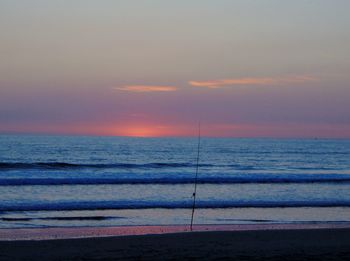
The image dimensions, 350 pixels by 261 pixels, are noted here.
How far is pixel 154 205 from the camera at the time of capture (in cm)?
1922

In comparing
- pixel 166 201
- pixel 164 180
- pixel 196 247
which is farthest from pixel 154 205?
pixel 164 180

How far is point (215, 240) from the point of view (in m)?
12.1

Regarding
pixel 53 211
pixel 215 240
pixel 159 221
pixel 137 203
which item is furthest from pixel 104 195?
pixel 215 240

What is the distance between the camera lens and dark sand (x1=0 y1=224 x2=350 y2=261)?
33.6 feet

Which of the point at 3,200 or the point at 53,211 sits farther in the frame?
the point at 3,200

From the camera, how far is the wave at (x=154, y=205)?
1836cm

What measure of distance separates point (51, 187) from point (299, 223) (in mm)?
13003

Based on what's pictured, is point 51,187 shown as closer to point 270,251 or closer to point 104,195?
→ point 104,195

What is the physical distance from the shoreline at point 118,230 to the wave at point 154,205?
155 inches

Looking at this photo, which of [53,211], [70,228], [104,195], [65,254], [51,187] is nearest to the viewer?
[65,254]

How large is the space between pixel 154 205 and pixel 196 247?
8.12 m

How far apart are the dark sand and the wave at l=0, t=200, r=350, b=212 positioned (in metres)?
6.12

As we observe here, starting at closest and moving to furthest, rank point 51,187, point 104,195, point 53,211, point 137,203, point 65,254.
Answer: point 65,254
point 53,211
point 137,203
point 104,195
point 51,187

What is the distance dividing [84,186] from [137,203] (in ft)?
22.8
